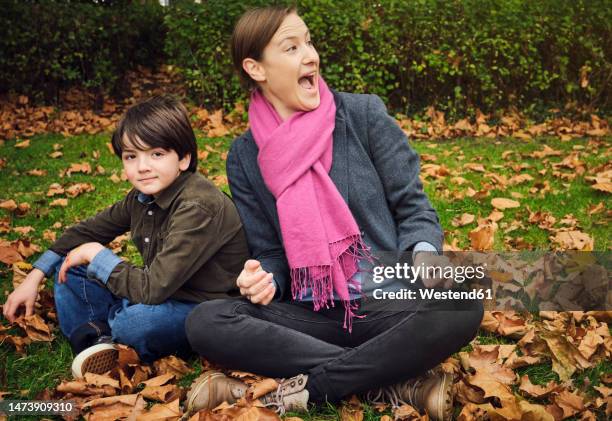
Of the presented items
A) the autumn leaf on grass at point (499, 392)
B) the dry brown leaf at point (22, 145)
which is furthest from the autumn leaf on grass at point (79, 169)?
the autumn leaf on grass at point (499, 392)

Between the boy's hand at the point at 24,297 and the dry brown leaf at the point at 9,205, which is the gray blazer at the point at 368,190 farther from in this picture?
the dry brown leaf at the point at 9,205

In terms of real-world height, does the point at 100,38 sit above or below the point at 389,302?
above

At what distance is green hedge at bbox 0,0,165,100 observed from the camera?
Result: 7152mm

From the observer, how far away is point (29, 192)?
15.5 feet

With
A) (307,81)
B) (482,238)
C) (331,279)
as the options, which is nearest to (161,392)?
(331,279)

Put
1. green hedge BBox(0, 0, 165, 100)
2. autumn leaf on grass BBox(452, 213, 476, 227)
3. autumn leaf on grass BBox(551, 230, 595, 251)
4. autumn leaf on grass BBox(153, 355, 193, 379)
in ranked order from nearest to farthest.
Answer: autumn leaf on grass BBox(153, 355, 193, 379), autumn leaf on grass BBox(551, 230, 595, 251), autumn leaf on grass BBox(452, 213, 476, 227), green hedge BBox(0, 0, 165, 100)

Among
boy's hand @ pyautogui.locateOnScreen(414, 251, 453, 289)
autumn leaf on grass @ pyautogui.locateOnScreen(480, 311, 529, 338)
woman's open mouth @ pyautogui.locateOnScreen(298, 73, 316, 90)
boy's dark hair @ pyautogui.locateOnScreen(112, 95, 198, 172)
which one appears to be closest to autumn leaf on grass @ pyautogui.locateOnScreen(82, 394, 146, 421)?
boy's dark hair @ pyautogui.locateOnScreen(112, 95, 198, 172)

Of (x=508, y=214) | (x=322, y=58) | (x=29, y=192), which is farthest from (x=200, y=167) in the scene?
(x=508, y=214)

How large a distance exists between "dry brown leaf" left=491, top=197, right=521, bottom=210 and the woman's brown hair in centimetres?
219

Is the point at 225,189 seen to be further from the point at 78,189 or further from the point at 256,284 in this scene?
the point at 256,284

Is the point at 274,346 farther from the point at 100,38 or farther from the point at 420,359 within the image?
the point at 100,38

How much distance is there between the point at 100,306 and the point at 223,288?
0.58 meters

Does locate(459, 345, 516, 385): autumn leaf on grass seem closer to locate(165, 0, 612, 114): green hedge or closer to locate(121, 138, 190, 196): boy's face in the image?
locate(121, 138, 190, 196): boy's face

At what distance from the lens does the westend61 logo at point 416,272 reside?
7.07 ft
